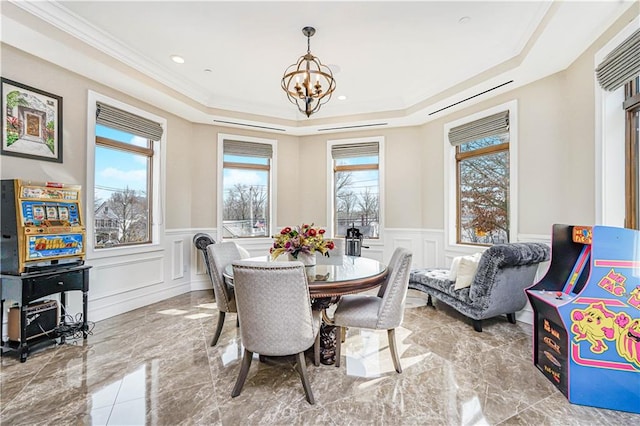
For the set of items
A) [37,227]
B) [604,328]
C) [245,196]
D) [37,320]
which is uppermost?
[245,196]

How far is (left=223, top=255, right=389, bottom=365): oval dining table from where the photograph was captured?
207cm

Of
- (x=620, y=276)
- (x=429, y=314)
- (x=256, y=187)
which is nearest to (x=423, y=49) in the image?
(x=620, y=276)

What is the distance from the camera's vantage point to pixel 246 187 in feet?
17.4

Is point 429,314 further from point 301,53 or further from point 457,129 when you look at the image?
point 301,53

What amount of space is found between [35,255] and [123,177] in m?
1.62

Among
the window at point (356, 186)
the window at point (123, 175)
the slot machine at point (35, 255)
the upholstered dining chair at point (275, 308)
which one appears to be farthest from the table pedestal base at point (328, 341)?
the window at point (356, 186)

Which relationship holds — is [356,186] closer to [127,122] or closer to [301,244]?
[301,244]

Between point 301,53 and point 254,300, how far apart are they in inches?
107

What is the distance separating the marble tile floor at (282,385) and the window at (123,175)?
1343 millimetres

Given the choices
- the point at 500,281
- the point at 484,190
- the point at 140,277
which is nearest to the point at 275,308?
the point at 500,281

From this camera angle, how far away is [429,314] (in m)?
3.61

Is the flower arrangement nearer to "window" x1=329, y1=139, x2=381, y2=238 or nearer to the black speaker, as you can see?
the black speaker

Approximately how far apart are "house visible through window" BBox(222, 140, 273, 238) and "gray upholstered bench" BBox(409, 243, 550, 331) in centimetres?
339

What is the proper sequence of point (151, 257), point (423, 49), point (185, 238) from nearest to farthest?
point (423, 49) → point (151, 257) → point (185, 238)
